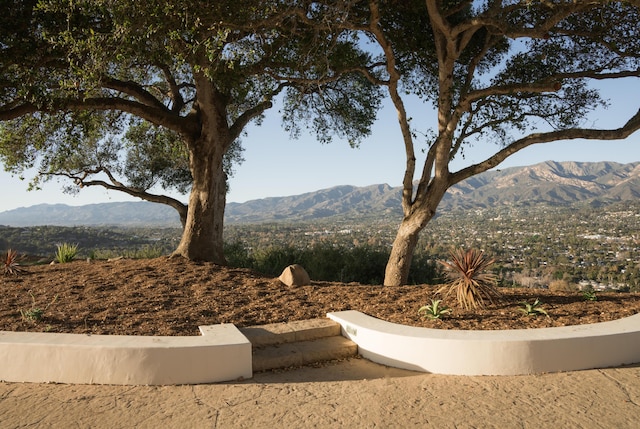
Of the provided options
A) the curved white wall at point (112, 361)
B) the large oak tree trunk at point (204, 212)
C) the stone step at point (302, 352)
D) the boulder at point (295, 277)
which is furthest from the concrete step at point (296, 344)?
the large oak tree trunk at point (204, 212)

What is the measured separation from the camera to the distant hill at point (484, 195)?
313 ft

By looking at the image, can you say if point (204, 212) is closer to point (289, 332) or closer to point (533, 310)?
point (289, 332)

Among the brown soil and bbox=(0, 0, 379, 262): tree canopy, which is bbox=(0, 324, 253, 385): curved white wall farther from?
bbox=(0, 0, 379, 262): tree canopy

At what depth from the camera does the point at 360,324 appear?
19.6ft

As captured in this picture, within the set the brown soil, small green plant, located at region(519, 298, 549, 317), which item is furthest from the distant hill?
small green plant, located at region(519, 298, 549, 317)

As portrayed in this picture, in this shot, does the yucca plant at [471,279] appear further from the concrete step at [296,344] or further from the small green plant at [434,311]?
the concrete step at [296,344]

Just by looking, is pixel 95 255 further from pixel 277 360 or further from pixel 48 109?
pixel 277 360

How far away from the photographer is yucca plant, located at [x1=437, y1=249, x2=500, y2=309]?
22.5 feet

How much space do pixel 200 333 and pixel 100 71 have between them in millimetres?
4698

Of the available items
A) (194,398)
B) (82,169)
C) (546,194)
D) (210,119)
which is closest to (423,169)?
(210,119)

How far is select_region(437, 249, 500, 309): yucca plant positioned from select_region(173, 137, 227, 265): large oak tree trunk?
212 inches

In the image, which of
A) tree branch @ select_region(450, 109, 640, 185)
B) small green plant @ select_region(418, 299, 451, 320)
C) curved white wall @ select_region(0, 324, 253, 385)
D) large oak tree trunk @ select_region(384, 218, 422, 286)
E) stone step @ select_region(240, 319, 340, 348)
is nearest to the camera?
curved white wall @ select_region(0, 324, 253, 385)

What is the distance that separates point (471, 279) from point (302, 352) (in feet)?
9.04

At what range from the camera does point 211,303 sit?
285 inches
